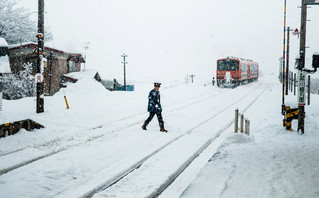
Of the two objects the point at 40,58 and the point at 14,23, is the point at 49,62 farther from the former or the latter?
the point at 40,58

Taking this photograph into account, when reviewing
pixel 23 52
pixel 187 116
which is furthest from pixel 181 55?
pixel 187 116

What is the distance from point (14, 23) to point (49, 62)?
22.7 feet

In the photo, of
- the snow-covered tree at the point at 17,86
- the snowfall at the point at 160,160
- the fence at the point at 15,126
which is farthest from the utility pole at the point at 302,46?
the snow-covered tree at the point at 17,86

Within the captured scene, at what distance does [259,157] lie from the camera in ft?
19.8

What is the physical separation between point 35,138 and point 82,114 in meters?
4.41

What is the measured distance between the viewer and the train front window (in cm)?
3062

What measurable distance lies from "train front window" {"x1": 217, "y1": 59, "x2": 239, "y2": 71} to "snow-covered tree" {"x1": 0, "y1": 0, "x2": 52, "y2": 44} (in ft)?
77.7

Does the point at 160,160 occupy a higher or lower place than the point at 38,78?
lower

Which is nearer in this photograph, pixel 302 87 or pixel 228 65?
pixel 302 87

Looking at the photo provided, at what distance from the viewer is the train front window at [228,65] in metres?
30.6

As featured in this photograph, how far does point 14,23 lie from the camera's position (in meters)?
30.3

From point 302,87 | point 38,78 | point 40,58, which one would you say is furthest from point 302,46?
point 40,58

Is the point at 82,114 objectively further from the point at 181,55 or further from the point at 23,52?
the point at 181,55

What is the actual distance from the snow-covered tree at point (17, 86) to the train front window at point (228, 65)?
821 inches
